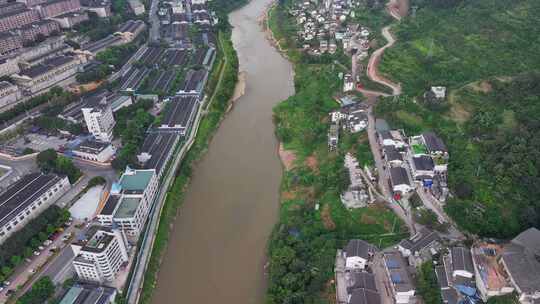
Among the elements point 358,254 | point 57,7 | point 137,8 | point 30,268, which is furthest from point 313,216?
point 57,7

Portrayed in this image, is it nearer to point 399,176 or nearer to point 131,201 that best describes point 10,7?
point 131,201

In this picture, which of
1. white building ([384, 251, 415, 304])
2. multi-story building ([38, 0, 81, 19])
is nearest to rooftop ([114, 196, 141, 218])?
white building ([384, 251, 415, 304])

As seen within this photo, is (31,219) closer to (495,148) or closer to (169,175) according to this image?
(169,175)

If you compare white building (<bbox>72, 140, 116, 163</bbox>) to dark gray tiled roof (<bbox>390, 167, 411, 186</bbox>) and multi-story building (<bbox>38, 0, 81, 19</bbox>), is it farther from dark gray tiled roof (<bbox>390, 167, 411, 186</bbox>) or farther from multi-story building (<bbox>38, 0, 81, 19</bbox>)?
multi-story building (<bbox>38, 0, 81, 19</bbox>)

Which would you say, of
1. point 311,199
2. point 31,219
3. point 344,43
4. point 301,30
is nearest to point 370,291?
point 311,199

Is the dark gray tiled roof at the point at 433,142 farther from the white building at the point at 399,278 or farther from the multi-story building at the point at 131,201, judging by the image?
the multi-story building at the point at 131,201

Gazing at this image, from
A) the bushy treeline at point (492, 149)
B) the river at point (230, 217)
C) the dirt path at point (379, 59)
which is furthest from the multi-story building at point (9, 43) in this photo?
the bushy treeline at point (492, 149)
